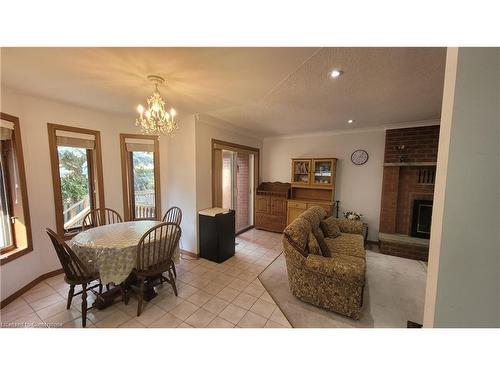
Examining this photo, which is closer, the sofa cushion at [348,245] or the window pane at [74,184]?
the sofa cushion at [348,245]

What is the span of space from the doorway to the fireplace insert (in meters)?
3.37

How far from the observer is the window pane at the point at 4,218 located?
2.10 meters

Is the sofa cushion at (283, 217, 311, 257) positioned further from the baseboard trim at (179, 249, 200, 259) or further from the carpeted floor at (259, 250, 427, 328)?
the baseboard trim at (179, 249, 200, 259)

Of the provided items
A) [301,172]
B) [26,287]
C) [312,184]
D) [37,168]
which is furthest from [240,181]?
[26,287]

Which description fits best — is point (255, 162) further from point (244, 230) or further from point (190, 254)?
point (190, 254)

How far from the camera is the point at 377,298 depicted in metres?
2.21

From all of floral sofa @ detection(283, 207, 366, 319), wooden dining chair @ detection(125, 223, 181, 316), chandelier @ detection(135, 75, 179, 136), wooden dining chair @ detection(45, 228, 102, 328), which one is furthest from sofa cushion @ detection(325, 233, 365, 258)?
wooden dining chair @ detection(45, 228, 102, 328)

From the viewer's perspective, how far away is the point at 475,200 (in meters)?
0.52

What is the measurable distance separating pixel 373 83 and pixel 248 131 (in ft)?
8.76

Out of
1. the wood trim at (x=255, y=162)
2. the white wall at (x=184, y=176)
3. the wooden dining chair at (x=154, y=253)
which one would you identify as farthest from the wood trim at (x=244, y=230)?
the wooden dining chair at (x=154, y=253)

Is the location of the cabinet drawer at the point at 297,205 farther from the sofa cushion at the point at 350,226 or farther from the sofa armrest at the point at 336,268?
the sofa armrest at the point at 336,268

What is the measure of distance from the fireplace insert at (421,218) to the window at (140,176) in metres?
4.82

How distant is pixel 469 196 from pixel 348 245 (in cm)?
243

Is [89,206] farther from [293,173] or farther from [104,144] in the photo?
[293,173]
